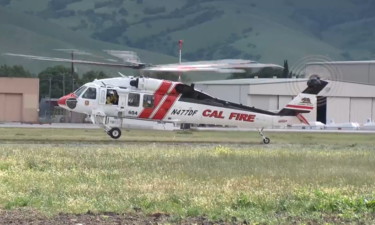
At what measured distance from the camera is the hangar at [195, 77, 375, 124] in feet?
216

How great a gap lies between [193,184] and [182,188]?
29.2 inches

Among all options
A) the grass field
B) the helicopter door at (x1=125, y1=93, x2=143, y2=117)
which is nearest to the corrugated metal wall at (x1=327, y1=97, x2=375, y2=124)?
the helicopter door at (x1=125, y1=93, x2=143, y2=117)

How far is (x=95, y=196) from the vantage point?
36.6ft

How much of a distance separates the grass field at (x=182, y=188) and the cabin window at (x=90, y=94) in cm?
1108

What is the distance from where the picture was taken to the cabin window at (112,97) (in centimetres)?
2975

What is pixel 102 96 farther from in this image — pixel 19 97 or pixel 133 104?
pixel 19 97

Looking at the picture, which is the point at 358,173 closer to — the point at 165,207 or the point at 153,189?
the point at 153,189

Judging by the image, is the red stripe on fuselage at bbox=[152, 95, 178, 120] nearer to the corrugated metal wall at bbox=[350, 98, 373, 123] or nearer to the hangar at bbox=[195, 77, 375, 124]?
the hangar at bbox=[195, 77, 375, 124]

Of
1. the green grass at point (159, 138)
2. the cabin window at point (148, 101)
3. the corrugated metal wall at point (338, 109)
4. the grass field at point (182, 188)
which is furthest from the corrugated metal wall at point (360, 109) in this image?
the grass field at point (182, 188)

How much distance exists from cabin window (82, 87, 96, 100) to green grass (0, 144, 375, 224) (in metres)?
10.9

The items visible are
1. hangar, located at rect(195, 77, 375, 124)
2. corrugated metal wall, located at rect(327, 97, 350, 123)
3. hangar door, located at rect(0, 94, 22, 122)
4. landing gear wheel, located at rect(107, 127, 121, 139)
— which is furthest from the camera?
corrugated metal wall, located at rect(327, 97, 350, 123)

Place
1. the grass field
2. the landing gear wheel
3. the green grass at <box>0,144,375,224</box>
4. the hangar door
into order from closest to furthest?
the grass field < the green grass at <box>0,144,375,224</box> < the landing gear wheel < the hangar door

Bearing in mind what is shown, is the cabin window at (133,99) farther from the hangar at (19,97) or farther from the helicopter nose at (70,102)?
the hangar at (19,97)

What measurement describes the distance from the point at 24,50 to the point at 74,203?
186 meters
